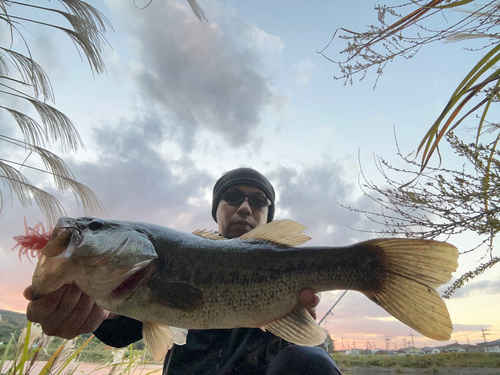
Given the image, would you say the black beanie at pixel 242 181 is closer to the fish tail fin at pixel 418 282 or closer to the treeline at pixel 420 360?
the fish tail fin at pixel 418 282

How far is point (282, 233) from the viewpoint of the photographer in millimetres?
1766

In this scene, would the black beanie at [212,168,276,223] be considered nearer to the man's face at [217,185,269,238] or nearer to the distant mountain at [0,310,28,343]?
the man's face at [217,185,269,238]

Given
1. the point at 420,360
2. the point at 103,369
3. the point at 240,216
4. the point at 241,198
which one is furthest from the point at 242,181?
the point at 420,360

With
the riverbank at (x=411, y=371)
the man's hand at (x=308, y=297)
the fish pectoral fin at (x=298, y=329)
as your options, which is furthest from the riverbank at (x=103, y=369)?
the riverbank at (x=411, y=371)

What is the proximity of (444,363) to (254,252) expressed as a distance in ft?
62.4

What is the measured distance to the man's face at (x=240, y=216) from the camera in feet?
10.9

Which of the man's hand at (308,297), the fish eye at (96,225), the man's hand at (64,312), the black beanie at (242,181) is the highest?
the black beanie at (242,181)

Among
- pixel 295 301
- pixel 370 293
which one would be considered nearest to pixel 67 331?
pixel 295 301

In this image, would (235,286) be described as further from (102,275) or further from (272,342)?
(272,342)

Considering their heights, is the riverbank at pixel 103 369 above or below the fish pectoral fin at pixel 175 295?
below

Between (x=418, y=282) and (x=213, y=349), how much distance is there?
168 cm

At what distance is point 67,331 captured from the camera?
1.87m

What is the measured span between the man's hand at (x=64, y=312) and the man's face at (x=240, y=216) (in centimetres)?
170

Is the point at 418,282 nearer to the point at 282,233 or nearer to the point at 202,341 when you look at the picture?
the point at 282,233
